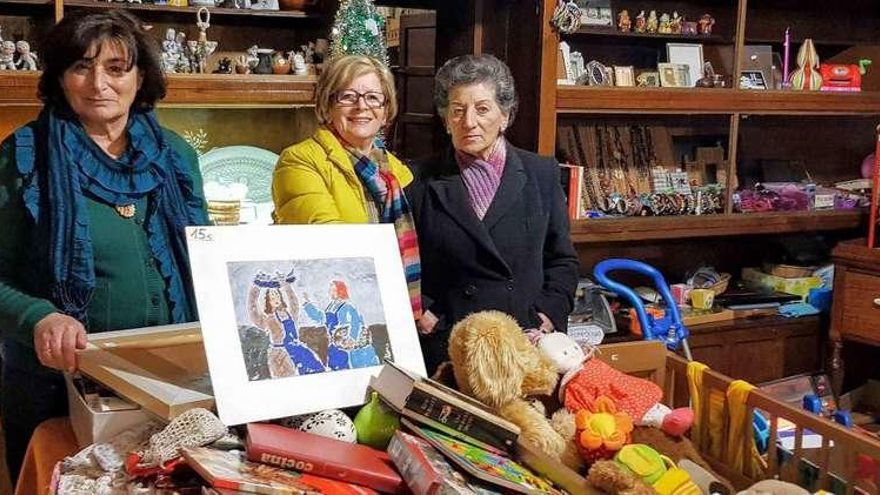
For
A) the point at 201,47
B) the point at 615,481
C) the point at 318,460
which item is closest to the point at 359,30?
the point at 201,47

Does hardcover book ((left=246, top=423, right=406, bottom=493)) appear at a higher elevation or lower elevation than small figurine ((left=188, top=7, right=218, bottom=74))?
lower

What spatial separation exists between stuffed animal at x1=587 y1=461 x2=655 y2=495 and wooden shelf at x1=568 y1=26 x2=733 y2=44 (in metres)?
2.31

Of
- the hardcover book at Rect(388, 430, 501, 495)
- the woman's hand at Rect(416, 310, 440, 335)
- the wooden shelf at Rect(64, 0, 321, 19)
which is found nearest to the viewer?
the hardcover book at Rect(388, 430, 501, 495)

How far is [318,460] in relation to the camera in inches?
45.1

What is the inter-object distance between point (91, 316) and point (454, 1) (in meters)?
1.92

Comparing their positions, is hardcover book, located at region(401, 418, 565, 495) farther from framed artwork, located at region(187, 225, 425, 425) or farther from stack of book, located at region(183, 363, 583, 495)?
framed artwork, located at region(187, 225, 425, 425)

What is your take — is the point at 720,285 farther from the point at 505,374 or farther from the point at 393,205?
the point at 505,374

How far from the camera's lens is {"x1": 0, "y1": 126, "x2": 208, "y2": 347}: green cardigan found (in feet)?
5.09

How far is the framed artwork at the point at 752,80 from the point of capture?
11.4 ft

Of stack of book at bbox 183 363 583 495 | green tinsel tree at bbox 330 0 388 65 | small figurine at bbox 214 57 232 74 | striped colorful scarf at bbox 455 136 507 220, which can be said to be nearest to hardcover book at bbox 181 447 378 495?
stack of book at bbox 183 363 583 495

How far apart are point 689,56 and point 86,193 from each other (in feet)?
8.22

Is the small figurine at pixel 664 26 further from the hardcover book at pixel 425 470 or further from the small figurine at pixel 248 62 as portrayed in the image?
the hardcover book at pixel 425 470

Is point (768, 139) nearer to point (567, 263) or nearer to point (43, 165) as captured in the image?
point (567, 263)

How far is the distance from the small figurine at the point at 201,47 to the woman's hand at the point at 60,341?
190cm
